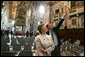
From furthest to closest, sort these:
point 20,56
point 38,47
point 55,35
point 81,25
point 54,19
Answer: point 54,19
point 81,25
point 20,56
point 55,35
point 38,47

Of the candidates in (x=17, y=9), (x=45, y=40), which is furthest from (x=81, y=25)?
(x=17, y=9)

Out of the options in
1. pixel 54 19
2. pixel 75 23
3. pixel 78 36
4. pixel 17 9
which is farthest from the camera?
pixel 17 9

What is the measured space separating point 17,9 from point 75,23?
13.1 meters

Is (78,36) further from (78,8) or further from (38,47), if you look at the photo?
(38,47)

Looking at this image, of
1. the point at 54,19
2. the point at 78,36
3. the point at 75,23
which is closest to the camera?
the point at 78,36

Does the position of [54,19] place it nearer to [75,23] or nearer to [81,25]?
[75,23]

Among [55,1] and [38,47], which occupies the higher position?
[55,1]

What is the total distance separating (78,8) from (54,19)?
3.54 metres

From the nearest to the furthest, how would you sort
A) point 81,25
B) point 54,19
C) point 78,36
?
point 78,36
point 81,25
point 54,19

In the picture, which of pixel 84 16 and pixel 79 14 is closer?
pixel 84 16

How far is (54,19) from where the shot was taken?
1520 cm

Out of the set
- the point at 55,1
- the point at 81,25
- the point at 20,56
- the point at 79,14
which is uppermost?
the point at 55,1

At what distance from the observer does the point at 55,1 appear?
623 inches

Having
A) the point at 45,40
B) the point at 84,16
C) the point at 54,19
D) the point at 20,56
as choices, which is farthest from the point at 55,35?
the point at 54,19
